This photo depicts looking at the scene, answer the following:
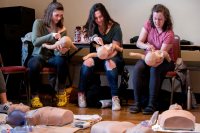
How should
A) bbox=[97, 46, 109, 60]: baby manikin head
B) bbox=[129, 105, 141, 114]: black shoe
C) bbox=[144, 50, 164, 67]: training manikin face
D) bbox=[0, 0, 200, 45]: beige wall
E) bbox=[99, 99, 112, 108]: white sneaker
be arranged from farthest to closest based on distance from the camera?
bbox=[0, 0, 200, 45]: beige wall < bbox=[99, 99, 112, 108]: white sneaker < bbox=[97, 46, 109, 60]: baby manikin head < bbox=[129, 105, 141, 114]: black shoe < bbox=[144, 50, 164, 67]: training manikin face

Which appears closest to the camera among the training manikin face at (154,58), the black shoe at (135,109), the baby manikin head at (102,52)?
the training manikin face at (154,58)

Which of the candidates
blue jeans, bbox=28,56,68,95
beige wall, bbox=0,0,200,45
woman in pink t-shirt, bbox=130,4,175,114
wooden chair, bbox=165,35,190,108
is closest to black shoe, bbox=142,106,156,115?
woman in pink t-shirt, bbox=130,4,175,114

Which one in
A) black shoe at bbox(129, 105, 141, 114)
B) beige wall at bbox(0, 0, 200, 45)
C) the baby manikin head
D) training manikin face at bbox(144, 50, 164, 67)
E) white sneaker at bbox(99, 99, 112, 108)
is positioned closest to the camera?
training manikin face at bbox(144, 50, 164, 67)

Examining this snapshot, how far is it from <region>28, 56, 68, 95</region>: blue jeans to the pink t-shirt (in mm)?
826

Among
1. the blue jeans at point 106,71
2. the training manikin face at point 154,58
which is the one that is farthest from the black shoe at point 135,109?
the training manikin face at point 154,58

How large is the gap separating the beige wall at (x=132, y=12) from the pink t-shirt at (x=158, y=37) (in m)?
0.69

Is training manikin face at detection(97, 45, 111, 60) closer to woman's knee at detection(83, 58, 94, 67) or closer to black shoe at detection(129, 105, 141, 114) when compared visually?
woman's knee at detection(83, 58, 94, 67)

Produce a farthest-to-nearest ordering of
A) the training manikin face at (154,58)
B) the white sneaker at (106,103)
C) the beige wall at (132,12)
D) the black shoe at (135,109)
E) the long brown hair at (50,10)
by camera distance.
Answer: the beige wall at (132,12) < the long brown hair at (50,10) < the white sneaker at (106,103) < the black shoe at (135,109) < the training manikin face at (154,58)

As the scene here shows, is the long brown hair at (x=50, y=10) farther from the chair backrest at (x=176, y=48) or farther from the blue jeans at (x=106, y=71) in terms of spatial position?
the chair backrest at (x=176, y=48)

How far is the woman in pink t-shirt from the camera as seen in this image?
311 centimetres

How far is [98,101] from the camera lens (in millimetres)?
3365

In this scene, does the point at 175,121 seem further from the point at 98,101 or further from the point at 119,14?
the point at 119,14

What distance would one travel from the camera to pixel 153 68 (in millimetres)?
3098

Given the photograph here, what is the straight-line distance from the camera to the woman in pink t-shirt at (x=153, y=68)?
3105 millimetres
